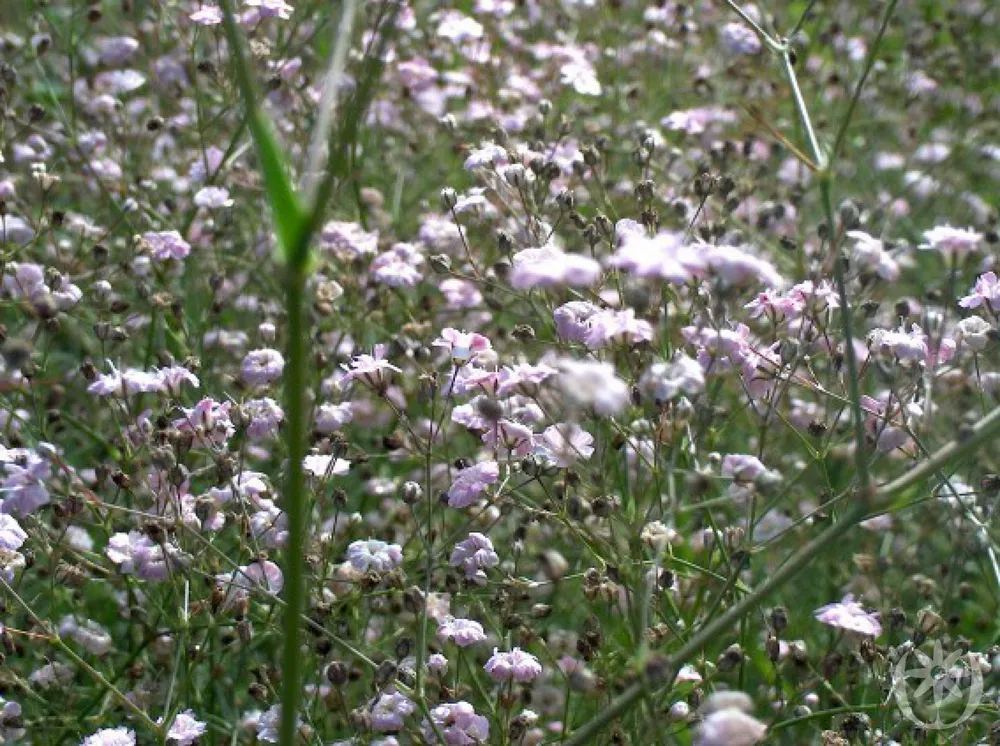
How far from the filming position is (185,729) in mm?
2703

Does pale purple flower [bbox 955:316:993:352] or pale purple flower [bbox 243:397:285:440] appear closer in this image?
pale purple flower [bbox 955:316:993:352]

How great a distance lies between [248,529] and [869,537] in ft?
6.68

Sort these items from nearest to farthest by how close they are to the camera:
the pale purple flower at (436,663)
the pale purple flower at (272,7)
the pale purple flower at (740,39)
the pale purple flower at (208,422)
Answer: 1. the pale purple flower at (436,663)
2. the pale purple flower at (208,422)
3. the pale purple flower at (272,7)
4. the pale purple flower at (740,39)

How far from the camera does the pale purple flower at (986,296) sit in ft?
9.21

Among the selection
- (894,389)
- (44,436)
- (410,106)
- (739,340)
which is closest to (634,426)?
(739,340)

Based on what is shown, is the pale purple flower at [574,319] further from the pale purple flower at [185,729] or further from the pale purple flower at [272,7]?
the pale purple flower at [272,7]

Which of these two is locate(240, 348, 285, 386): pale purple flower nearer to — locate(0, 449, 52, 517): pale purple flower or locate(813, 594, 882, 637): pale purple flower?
locate(0, 449, 52, 517): pale purple flower

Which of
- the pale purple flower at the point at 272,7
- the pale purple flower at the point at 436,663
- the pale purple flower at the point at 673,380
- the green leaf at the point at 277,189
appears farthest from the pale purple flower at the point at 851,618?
the pale purple flower at the point at 272,7

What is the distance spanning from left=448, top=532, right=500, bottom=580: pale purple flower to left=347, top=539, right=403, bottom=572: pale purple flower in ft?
0.42

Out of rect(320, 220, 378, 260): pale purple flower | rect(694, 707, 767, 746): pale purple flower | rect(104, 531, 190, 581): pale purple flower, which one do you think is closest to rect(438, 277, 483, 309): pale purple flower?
rect(320, 220, 378, 260): pale purple flower

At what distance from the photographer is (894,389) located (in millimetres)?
2553

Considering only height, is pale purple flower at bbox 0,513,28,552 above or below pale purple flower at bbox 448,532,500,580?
above

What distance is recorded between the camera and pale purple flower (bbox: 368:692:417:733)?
261 cm

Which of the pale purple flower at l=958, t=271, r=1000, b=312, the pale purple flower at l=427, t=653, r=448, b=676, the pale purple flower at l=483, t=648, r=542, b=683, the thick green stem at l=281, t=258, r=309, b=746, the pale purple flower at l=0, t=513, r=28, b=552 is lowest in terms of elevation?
the thick green stem at l=281, t=258, r=309, b=746
